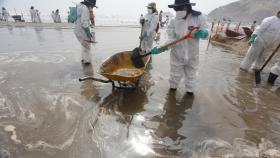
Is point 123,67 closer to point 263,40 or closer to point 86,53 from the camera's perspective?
point 86,53

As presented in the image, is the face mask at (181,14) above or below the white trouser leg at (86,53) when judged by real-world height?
above

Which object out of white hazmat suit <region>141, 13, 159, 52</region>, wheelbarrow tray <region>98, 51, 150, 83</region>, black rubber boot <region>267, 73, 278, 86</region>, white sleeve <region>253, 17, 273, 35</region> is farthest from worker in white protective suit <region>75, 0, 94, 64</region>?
black rubber boot <region>267, 73, 278, 86</region>

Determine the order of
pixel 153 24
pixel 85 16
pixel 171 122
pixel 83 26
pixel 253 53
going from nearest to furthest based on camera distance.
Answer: pixel 171 122 < pixel 85 16 < pixel 83 26 < pixel 253 53 < pixel 153 24

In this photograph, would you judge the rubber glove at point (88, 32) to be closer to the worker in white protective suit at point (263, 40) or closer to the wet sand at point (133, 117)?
the wet sand at point (133, 117)

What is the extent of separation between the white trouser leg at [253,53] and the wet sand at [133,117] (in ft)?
3.22

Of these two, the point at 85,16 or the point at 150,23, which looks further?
the point at 150,23

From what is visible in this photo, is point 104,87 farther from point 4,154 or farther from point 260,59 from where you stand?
point 260,59

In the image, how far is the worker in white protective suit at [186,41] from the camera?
3.42 meters

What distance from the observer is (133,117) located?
128 inches

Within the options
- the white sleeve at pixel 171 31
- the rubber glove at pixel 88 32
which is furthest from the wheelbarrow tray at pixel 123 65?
the rubber glove at pixel 88 32

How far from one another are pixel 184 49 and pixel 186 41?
16 cm

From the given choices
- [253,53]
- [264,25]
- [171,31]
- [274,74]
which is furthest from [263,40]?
[171,31]

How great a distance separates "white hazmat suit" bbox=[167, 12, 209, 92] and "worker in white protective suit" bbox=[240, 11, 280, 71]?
2.75m

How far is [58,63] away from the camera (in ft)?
19.7
